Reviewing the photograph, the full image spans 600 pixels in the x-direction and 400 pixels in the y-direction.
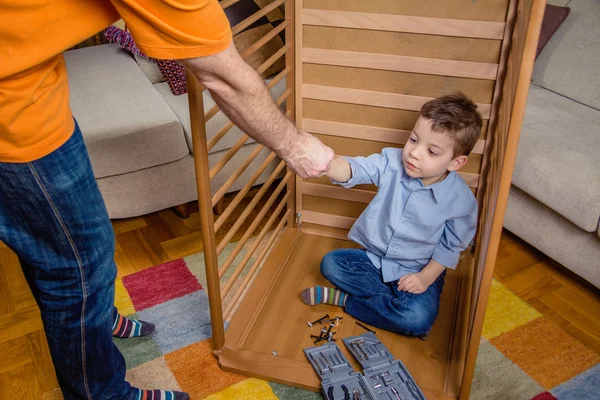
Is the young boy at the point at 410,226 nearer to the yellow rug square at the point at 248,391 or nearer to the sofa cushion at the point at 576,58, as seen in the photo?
the yellow rug square at the point at 248,391

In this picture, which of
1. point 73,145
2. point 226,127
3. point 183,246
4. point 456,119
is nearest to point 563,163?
point 456,119

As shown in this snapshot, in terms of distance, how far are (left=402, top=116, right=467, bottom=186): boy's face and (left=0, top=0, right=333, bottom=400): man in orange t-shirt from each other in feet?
1.07

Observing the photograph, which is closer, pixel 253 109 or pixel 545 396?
pixel 253 109

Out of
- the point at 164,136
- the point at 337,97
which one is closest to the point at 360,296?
the point at 337,97

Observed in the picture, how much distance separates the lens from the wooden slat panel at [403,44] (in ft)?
4.76

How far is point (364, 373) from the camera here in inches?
53.9

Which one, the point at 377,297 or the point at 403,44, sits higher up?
the point at 403,44

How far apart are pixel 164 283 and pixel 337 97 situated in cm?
79

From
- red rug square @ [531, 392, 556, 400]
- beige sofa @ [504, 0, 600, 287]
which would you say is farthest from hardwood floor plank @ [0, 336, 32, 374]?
beige sofa @ [504, 0, 600, 287]

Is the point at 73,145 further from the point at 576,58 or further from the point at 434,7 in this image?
the point at 576,58

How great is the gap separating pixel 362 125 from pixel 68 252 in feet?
3.24

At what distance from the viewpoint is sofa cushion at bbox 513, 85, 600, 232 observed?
5.09 ft

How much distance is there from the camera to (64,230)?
0.92m

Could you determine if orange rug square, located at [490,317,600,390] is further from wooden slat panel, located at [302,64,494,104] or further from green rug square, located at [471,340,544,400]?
wooden slat panel, located at [302,64,494,104]
